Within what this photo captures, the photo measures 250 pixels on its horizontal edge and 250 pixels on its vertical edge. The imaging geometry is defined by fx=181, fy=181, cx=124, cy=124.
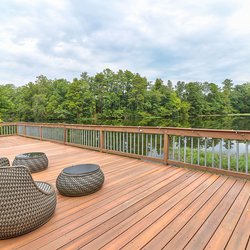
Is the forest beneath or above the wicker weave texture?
above

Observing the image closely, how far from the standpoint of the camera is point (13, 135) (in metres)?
9.14

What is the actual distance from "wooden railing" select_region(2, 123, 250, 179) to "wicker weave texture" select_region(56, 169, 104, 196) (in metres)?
1.92

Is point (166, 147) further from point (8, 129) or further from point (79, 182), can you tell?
point (8, 129)

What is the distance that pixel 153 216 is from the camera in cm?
198

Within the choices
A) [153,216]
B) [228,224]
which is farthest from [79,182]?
[228,224]

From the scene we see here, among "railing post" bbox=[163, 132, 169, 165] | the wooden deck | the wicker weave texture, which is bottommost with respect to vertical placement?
the wooden deck

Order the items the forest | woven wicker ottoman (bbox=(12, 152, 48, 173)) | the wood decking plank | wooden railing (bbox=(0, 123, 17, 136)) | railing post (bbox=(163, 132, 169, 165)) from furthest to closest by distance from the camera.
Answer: the forest
wooden railing (bbox=(0, 123, 17, 136))
railing post (bbox=(163, 132, 169, 165))
woven wicker ottoman (bbox=(12, 152, 48, 173))
the wood decking plank

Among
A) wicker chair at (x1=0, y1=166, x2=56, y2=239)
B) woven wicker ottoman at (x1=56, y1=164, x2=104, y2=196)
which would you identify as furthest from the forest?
wicker chair at (x1=0, y1=166, x2=56, y2=239)

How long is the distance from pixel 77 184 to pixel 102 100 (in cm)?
3045

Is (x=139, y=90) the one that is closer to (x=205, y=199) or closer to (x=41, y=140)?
(x=41, y=140)

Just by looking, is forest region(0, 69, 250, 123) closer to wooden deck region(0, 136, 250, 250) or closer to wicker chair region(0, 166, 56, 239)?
wooden deck region(0, 136, 250, 250)

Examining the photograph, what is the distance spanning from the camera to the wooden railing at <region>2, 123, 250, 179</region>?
10.4 feet

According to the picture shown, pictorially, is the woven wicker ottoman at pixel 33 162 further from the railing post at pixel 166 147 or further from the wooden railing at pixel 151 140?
the railing post at pixel 166 147

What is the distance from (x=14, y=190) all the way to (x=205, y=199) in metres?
2.20
